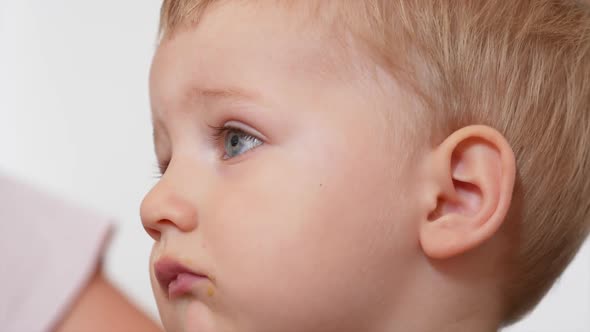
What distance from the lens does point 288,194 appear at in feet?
2.69

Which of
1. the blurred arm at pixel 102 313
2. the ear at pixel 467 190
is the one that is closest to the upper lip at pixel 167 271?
the ear at pixel 467 190

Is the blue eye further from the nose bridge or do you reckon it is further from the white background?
the white background

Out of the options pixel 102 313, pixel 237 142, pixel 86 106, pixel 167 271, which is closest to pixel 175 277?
pixel 167 271

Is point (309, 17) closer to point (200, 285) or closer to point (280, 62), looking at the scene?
point (280, 62)

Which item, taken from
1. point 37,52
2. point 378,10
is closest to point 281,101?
point 378,10

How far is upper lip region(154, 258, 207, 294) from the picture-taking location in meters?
0.85

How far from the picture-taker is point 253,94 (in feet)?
2.78

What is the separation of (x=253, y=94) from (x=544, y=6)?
0.33 metres

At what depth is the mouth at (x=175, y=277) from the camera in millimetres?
852

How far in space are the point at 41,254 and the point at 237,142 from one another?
1.68 ft

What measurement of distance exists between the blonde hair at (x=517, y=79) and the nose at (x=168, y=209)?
17cm

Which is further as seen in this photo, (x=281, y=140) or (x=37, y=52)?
(x=37, y=52)

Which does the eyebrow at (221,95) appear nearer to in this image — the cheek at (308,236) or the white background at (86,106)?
the cheek at (308,236)

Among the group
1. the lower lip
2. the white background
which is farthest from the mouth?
the white background
